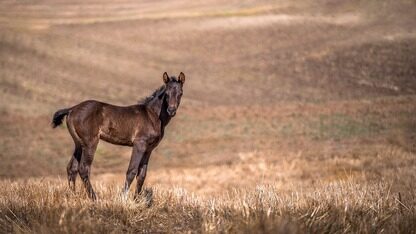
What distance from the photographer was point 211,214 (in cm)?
614

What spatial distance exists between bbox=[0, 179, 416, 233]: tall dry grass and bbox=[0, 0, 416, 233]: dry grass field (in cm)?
3

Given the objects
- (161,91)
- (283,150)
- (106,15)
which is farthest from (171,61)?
(161,91)

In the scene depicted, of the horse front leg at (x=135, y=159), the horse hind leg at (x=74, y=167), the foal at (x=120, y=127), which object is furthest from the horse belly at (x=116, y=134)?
the horse hind leg at (x=74, y=167)

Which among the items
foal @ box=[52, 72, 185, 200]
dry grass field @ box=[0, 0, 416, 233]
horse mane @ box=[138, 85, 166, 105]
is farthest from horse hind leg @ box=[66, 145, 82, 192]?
horse mane @ box=[138, 85, 166, 105]

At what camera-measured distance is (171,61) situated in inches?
2045

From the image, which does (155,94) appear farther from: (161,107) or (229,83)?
(229,83)

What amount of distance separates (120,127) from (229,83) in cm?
3814

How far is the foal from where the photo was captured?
7.87 metres

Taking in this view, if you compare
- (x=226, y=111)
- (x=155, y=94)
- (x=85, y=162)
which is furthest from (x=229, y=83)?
(x=85, y=162)

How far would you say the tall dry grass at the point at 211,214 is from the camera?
516cm

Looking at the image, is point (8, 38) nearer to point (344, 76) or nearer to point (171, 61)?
point (171, 61)

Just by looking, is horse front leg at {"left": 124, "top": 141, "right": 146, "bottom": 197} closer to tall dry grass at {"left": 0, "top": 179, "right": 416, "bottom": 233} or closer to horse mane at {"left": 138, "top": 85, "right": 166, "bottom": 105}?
tall dry grass at {"left": 0, "top": 179, "right": 416, "bottom": 233}

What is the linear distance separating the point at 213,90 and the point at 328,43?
17.0 metres

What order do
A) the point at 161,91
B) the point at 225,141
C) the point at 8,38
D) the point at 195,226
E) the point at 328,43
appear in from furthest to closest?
the point at 328,43
the point at 8,38
the point at 225,141
the point at 161,91
the point at 195,226
